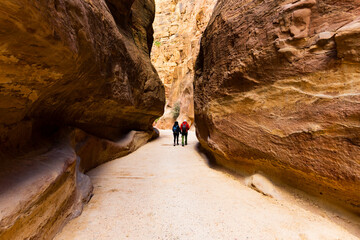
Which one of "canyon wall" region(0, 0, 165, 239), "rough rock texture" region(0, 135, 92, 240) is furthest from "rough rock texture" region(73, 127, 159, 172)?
"rough rock texture" region(0, 135, 92, 240)

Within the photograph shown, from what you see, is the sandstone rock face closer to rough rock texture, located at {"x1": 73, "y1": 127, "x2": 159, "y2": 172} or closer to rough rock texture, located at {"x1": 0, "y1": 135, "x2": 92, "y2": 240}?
rough rock texture, located at {"x1": 0, "y1": 135, "x2": 92, "y2": 240}

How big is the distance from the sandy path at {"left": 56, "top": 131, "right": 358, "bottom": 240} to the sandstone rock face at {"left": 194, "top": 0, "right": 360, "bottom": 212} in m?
0.51

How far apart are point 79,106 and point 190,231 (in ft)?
10.6

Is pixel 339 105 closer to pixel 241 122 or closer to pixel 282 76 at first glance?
pixel 282 76

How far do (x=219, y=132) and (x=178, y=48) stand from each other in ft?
82.4

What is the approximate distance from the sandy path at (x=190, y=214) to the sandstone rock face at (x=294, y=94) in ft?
1.69

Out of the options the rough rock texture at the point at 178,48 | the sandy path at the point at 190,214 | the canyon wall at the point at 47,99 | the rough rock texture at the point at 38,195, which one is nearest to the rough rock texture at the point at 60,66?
the canyon wall at the point at 47,99

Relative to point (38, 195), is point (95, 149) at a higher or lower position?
lower

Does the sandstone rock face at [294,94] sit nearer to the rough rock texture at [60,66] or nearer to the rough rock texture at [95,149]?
the rough rock texture at [60,66]

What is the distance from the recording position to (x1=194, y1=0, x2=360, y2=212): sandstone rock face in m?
1.71

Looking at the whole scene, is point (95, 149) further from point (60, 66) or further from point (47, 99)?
point (60, 66)

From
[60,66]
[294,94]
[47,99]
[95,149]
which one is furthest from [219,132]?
[47,99]

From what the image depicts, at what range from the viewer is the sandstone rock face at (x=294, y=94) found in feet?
5.60

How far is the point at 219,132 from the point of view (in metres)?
3.29
